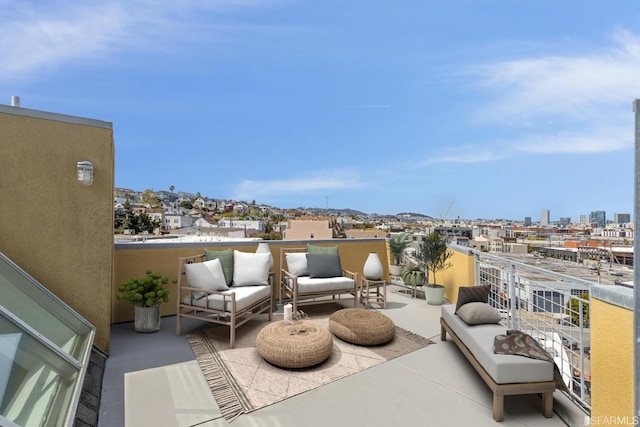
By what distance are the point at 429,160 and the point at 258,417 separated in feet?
64.0

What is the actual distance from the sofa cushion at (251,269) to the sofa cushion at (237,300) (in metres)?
0.20

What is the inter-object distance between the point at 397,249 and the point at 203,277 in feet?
14.0

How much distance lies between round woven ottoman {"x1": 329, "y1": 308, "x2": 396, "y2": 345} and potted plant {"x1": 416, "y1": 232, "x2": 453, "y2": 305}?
1944mm

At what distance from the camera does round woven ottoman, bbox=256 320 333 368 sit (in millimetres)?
2768

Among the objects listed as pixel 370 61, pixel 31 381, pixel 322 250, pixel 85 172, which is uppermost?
pixel 370 61

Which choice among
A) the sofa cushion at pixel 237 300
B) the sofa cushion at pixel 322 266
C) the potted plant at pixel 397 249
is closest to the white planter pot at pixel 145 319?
the sofa cushion at pixel 237 300

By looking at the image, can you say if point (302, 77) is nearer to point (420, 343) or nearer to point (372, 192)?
point (420, 343)

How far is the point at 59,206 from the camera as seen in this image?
2906 mm

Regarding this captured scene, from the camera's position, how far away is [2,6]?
4.18 metres

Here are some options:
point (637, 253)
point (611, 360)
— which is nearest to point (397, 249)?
point (611, 360)

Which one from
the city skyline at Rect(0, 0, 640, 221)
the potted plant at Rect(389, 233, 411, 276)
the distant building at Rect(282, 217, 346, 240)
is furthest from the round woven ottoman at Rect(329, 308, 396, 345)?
the distant building at Rect(282, 217, 346, 240)

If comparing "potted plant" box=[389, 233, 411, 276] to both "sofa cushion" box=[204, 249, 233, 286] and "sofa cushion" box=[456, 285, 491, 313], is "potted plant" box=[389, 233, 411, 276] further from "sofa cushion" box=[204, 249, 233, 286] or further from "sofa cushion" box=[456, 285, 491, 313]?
"sofa cushion" box=[204, 249, 233, 286]

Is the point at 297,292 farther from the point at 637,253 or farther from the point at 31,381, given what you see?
the point at 637,253

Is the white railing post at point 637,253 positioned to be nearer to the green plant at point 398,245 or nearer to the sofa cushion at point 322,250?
the sofa cushion at point 322,250
